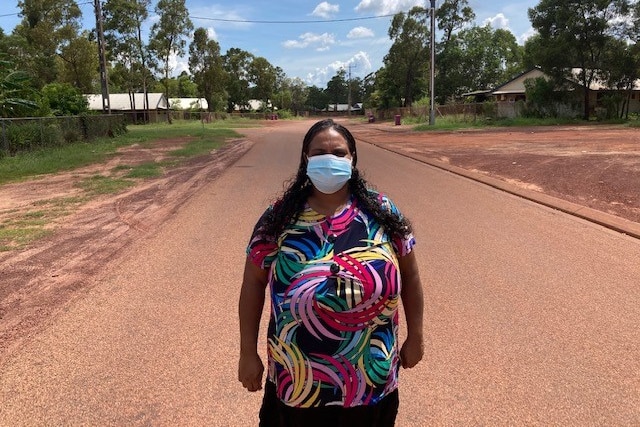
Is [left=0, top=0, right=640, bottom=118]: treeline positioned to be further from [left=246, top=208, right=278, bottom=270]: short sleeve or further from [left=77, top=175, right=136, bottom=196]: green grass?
[left=246, top=208, right=278, bottom=270]: short sleeve

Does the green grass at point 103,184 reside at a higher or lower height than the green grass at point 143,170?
lower

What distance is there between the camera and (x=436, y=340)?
3.78 meters

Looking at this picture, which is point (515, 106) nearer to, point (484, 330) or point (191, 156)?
point (191, 156)

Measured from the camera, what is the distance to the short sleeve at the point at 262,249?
1908 millimetres

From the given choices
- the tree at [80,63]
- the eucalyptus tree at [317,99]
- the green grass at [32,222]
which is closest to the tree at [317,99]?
the eucalyptus tree at [317,99]

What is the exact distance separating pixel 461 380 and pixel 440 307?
123cm

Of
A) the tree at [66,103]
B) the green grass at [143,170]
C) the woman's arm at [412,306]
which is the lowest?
the green grass at [143,170]

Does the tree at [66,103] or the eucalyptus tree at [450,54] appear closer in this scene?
the tree at [66,103]

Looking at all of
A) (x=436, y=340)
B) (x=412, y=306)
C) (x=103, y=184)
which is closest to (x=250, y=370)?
(x=412, y=306)

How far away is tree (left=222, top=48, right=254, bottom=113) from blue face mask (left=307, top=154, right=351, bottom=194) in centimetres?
9523

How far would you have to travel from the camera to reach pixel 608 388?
3094 mm

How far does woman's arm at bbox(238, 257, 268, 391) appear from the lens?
6.50 ft

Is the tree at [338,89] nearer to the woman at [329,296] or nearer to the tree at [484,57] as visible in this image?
the tree at [484,57]

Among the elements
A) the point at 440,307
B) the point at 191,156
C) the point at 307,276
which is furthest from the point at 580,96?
the point at 307,276
